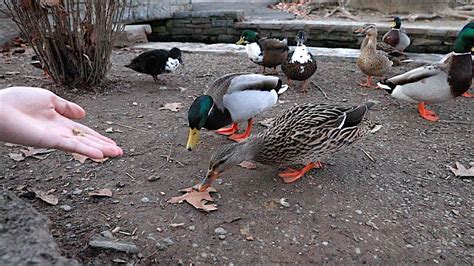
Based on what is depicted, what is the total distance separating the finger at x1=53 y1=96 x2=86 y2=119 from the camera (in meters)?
2.17

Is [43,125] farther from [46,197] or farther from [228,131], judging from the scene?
[228,131]

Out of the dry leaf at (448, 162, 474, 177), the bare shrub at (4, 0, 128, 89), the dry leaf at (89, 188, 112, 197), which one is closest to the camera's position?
the dry leaf at (89, 188, 112, 197)

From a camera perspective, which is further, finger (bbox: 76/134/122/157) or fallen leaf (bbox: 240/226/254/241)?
fallen leaf (bbox: 240/226/254/241)

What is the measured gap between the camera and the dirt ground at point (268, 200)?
7.01ft

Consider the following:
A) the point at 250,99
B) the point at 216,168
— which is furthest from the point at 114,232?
the point at 250,99

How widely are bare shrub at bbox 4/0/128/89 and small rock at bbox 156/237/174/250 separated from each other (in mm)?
2911

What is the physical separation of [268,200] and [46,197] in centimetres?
127

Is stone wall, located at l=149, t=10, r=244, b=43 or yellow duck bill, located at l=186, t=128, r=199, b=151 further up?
yellow duck bill, located at l=186, t=128, r=199, b=151

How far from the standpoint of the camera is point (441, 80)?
154 inches

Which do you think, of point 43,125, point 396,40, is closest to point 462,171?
point 43,125

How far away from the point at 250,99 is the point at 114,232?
1594 mm

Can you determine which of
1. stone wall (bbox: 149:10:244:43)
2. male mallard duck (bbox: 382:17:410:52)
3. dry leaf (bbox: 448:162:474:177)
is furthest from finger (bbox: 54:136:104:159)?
stone wall (bbox: 149:10:244:43)

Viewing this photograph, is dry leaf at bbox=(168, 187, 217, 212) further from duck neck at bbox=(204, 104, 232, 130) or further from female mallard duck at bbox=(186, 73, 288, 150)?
duck neck at bbox=(204, 104, 232, 130)

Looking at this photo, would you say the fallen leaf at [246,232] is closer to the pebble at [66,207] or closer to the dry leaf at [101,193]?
the dry leaf at [101,193]
